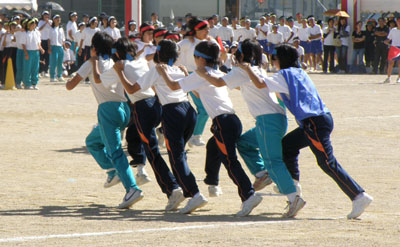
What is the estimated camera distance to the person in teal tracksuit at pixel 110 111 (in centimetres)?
773

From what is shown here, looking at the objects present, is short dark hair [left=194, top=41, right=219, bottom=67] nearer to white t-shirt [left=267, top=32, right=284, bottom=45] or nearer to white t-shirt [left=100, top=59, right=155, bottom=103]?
white t-shirt [left=100, top=59, right=155, bottom=103]

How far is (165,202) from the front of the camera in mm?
8062

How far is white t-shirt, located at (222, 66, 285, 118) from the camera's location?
7.14 metres

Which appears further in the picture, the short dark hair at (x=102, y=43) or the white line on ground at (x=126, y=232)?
the short dark hair at (x=102, y=43)

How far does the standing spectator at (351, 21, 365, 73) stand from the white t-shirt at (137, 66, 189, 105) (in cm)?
2338

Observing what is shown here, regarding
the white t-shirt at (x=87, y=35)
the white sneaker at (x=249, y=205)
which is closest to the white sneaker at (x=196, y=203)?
the white sneaker at (x=249, y=205)

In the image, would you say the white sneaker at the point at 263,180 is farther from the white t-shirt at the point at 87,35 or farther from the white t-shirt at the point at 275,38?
the white t-shirt at the point at 275,38

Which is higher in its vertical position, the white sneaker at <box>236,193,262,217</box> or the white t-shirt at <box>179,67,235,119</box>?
the white t-shirt at <box>179,67,235,119</box>

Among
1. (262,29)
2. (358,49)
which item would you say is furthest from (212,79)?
(262,29)

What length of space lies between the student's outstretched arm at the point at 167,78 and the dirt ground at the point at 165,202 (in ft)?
3.81

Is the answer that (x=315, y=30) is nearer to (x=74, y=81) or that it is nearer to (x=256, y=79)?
(x=74, y=81)

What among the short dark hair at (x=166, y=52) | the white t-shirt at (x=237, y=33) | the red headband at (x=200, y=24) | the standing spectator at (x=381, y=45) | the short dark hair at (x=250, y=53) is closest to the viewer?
the short dark hair at (x=250, y=53)

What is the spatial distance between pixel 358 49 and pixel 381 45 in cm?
109

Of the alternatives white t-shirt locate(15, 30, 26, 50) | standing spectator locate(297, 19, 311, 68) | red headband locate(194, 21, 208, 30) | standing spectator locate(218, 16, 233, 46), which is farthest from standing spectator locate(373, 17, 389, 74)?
red headband locate(194, 21, 208, 30)
